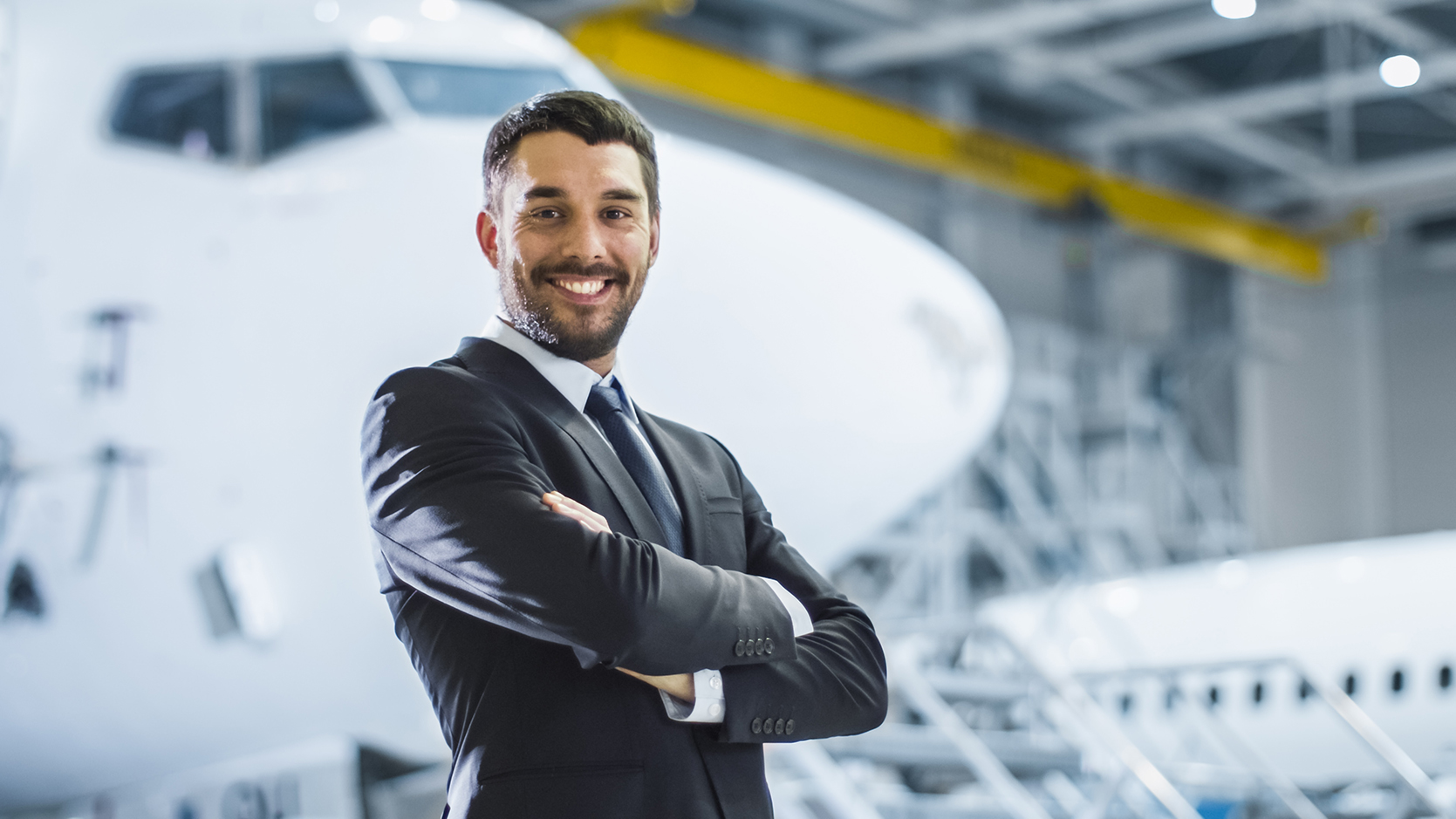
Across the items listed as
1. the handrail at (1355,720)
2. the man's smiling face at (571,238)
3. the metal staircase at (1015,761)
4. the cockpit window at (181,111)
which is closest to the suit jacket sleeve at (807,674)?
the man's smiling face at (571,238)

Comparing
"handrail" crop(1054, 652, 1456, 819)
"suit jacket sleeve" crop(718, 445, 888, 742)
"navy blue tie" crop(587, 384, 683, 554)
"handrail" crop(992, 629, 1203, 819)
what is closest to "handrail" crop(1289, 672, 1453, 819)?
"handrail" crop(1054, 652, 1456, 819)

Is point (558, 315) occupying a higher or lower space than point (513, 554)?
higher

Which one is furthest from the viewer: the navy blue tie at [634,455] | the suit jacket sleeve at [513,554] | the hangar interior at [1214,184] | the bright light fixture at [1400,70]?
the hangar interior at [1214,184]

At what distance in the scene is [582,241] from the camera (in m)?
1.79

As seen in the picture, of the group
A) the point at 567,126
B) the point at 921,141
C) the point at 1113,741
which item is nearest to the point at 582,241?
the point at 567,126

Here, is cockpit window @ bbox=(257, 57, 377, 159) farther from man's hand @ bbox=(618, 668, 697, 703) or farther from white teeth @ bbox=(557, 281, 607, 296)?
man's hand @ bbox=(618, 668, 697, 703)

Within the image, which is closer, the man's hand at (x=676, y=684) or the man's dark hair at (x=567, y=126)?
the man's hand at (x=676, y=684)

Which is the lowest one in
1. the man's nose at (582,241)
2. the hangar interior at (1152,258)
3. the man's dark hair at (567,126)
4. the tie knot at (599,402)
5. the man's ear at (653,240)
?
the tie knot at (599,402)

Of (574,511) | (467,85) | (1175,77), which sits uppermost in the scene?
(1175,77)

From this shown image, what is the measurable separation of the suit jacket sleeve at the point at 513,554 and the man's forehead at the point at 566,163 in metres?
0.27

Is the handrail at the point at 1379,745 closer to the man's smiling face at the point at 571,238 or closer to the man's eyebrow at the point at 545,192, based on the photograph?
the man's smiling face at the point at 571,238

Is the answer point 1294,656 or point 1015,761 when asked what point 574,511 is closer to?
point 1015,761

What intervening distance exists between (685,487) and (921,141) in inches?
633

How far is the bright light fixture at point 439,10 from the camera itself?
15.5 feet
